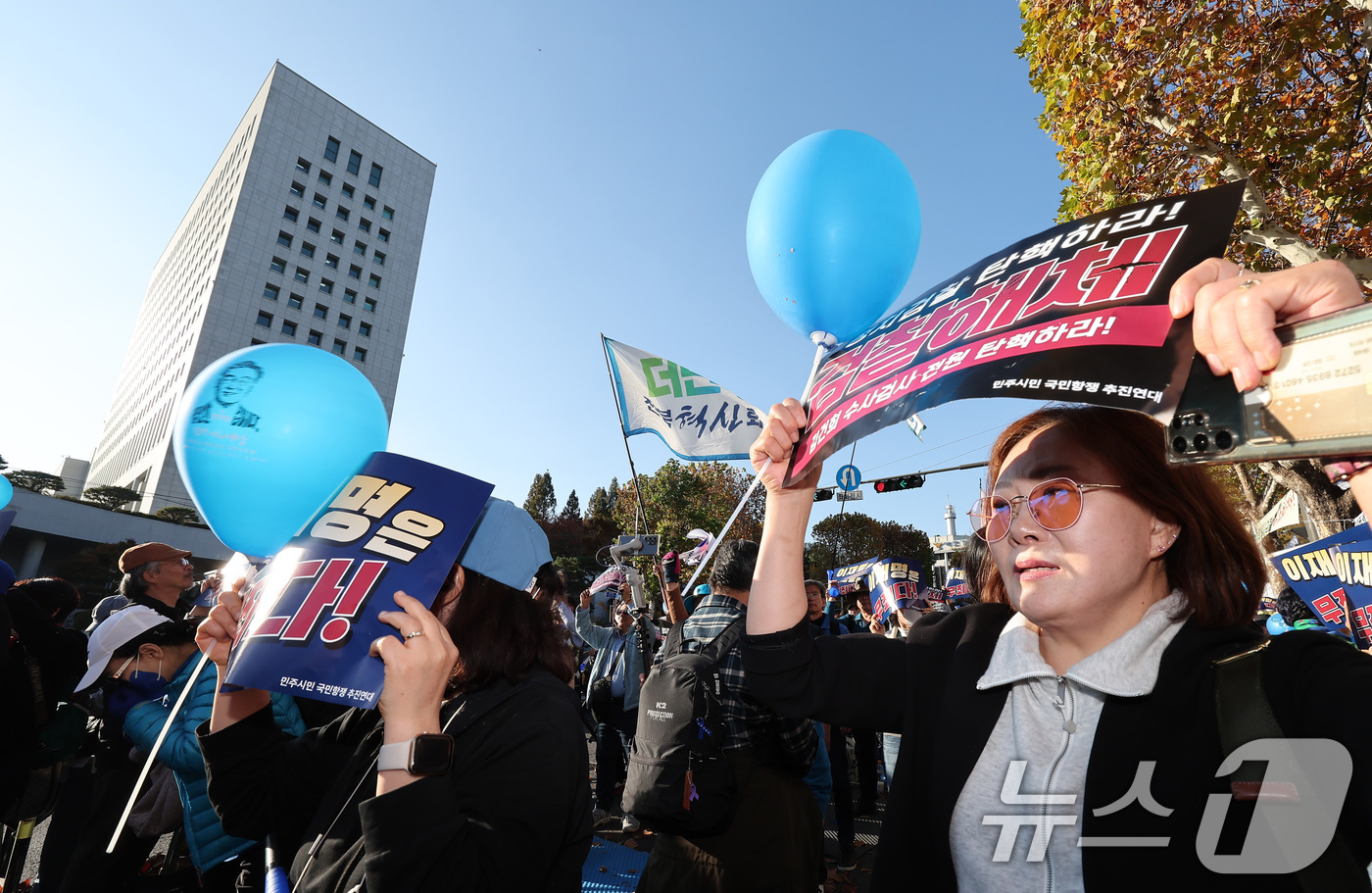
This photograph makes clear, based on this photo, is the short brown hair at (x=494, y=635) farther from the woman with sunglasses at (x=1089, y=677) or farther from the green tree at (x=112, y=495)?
the green tree at (x=112, y=495)

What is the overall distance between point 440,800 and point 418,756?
0.12 meters

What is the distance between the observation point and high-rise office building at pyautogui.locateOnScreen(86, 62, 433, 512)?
4506 cm

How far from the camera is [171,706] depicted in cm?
333

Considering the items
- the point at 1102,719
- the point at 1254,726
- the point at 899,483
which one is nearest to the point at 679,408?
the point at 1102,719

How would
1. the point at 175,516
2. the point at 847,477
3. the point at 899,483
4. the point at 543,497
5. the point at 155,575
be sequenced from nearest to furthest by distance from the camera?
1. the point at 155,575
2. the point at 847,477
3. the point at 899,483
4. the point at 175,516
5. the point at 543,497

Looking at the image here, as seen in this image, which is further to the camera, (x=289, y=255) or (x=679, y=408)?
(x=289, y=255)

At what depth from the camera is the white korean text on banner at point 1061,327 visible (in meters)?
1.03

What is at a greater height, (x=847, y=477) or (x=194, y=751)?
(x=847, y=477)

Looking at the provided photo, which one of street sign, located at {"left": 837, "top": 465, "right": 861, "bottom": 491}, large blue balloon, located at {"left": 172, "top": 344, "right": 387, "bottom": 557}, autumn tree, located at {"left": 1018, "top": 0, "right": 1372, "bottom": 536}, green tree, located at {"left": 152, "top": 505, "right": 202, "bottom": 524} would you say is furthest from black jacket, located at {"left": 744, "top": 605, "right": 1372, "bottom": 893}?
green tree, located at {"left": 152, "top": 505, "right": 202, "bottom": 524}

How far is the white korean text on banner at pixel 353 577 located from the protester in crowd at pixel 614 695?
464 centimetres

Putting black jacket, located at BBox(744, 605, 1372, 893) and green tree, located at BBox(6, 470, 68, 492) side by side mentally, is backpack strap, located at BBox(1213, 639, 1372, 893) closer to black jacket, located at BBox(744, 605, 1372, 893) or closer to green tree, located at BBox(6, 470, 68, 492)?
black jacket, located at BBox(744, 605, 1372, 893)

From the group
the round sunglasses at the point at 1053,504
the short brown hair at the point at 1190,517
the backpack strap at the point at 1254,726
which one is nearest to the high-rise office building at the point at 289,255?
the round sunglasses at the point at 1053,504

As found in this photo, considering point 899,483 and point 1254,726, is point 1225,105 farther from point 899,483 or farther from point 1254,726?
point 899,483

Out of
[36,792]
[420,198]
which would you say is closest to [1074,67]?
[36,792]
